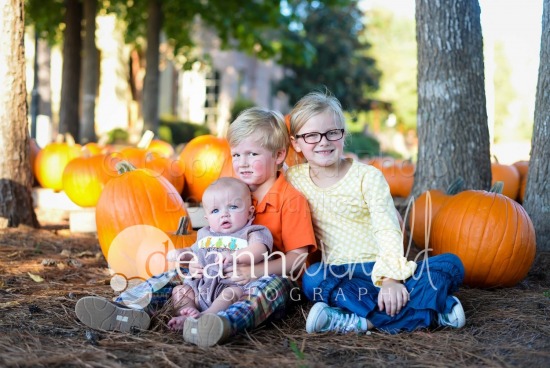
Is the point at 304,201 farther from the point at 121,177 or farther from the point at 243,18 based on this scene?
the point at 243,18

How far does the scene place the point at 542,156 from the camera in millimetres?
3645

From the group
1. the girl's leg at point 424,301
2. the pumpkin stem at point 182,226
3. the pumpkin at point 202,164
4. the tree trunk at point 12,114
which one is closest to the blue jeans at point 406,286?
the girl's leg at point 424,301

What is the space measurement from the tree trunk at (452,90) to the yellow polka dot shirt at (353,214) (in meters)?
1.48

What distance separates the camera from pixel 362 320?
2.45 m

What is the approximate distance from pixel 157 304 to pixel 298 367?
0.84 metres

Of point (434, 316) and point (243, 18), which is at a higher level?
point (243, 18)

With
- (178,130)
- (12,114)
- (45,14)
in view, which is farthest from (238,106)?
(12,114)

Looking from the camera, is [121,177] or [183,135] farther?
[183,135]

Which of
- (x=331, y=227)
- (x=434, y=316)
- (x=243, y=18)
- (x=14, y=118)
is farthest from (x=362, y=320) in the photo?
(x=243, y=18)

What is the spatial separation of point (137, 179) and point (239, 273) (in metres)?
1.30

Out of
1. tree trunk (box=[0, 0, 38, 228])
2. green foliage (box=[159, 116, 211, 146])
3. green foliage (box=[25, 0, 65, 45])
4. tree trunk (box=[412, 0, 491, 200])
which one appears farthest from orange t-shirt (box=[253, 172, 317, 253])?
green foliage (box=[159, 116, 211, 146])

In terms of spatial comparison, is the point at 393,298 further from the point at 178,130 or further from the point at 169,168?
the point at 178,130

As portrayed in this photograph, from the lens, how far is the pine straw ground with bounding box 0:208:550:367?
79.4 inches

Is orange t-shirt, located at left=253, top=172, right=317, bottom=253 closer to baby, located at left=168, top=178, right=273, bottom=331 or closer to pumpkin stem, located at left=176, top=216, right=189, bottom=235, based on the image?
baby, located at left=168, top=178, right=273, bottom=331
